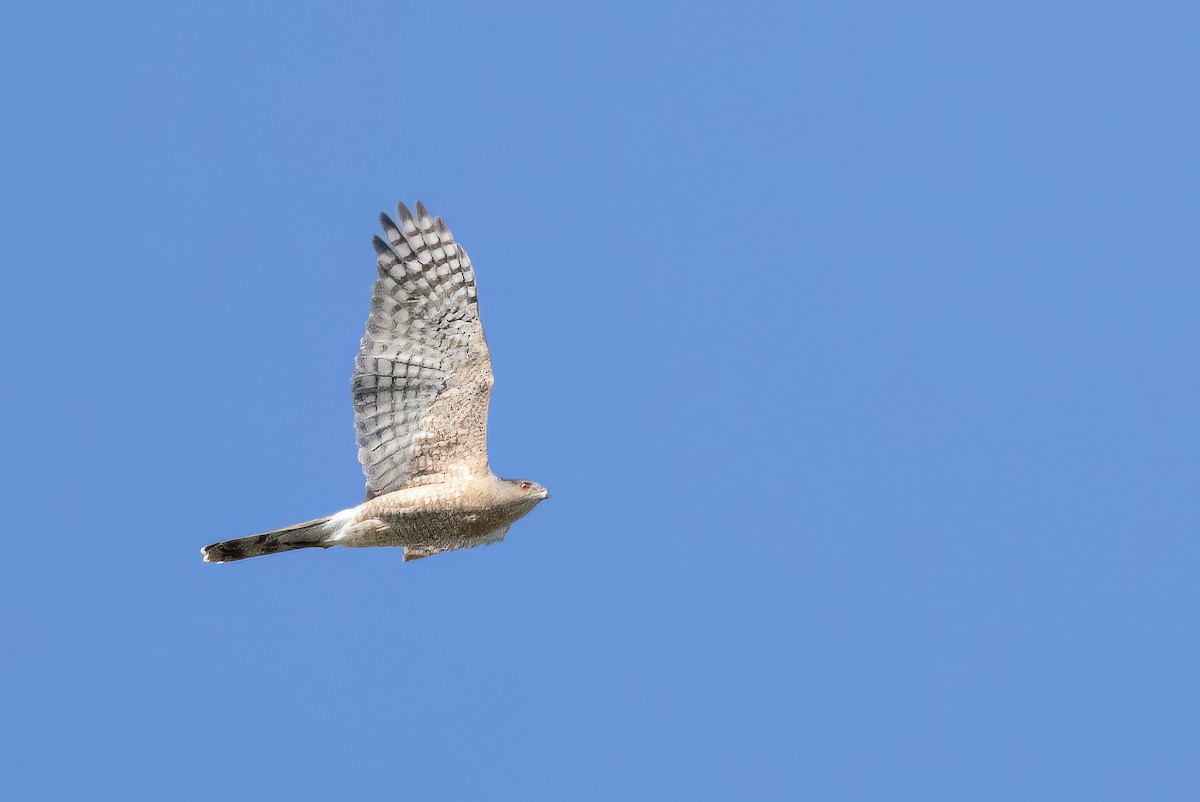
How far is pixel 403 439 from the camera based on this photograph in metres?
19.0

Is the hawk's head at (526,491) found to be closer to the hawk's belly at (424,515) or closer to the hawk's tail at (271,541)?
the hawk's belly at (424,515)

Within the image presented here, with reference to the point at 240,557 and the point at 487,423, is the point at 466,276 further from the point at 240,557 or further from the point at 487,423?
the point at 240,557

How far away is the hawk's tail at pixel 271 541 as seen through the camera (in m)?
18.7

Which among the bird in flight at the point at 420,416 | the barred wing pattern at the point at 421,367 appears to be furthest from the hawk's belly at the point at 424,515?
the barred wing pattern at the point at 421,367

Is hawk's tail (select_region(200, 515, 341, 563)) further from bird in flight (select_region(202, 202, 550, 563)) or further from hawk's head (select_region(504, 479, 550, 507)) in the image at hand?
hawk's head (select_region(504, 479, 550, 507))

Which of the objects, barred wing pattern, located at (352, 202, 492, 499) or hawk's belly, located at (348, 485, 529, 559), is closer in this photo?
barred wing pattern, located at (352, 202, 492, 499)

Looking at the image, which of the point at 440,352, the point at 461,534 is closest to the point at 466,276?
the point at 440,352

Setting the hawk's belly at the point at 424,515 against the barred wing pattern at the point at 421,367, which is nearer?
the barred wing pattern at the point at 421,367

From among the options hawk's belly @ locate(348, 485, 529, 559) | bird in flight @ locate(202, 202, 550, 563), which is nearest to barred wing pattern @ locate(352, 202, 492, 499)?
bird in flight @ locate(202, 202, 550, 563)

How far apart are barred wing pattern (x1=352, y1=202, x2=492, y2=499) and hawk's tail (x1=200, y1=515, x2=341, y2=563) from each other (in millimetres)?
470

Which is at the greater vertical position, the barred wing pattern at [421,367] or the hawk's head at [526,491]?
the barred wing pattern at [421,367]

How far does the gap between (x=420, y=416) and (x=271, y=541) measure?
56.9 inches

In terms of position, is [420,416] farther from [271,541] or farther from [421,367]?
[271,541]

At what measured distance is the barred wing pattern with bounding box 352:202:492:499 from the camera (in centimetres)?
1870
